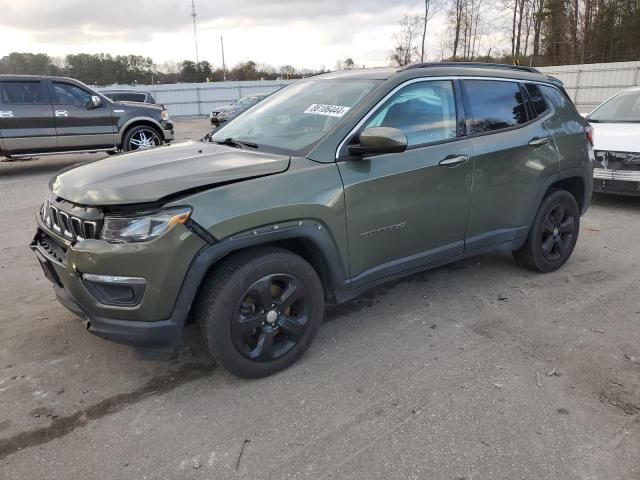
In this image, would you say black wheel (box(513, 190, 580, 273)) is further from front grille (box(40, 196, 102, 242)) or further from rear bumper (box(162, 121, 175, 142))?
rear bumper (box(162, 121, 175, 142))

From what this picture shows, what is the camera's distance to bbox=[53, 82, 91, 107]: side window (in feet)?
33.6

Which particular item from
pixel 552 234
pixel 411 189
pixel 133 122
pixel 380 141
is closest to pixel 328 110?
pixel 380 141

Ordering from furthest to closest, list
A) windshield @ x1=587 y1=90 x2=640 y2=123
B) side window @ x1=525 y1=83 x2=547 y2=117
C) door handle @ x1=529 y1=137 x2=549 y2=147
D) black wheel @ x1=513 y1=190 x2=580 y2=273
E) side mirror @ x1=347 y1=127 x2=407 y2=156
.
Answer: windshield @ x1=587 y1=90 x2=640 y2=123 < black wheel @ x1=513 y1=190 x2=580 y2=273 < side window @ x1=525 y1=83 x2=547 y2=117 < door handle @ x1=529 y1=137 x2=549 y2=147 < side mirror @ x1=347 y1=127 x2=407 y2=156

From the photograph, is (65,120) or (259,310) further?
(65,120)

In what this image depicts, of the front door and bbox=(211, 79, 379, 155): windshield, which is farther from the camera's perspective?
bbox=(211, 79, 379, 155): windshield

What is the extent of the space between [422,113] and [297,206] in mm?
1298

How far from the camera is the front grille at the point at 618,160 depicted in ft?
21.6

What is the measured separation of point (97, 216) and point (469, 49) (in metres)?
36.3

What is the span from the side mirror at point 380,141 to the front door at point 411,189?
0.12 m

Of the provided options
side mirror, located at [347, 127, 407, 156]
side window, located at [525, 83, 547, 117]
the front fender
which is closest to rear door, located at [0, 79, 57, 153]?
the front fender

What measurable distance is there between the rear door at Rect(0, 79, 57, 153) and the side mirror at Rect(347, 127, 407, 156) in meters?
9.20

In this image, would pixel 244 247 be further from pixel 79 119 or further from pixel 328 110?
pixel 79 119

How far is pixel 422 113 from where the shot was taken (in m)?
3.58

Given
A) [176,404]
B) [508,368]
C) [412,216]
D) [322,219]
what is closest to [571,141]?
[412,216]
